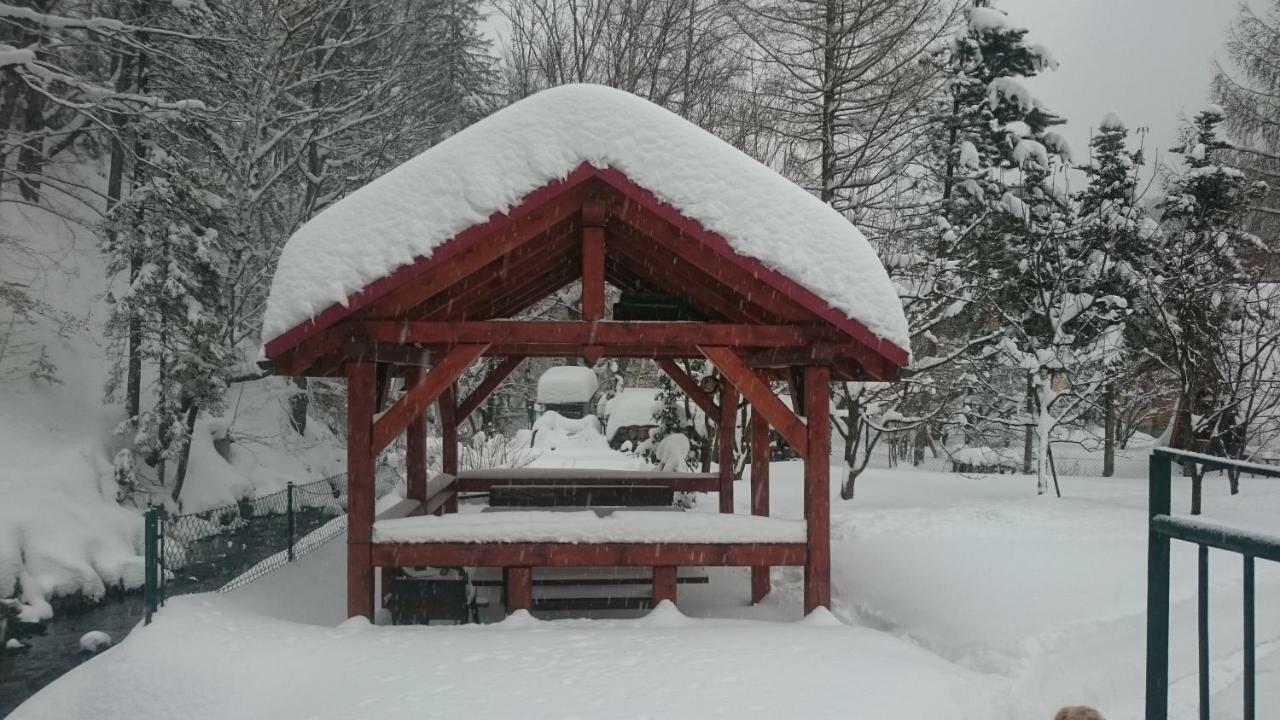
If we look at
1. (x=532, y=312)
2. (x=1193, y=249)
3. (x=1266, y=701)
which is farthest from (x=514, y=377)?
(x=1266, y=701)

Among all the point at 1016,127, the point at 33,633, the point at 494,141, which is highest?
the point at 1016,127

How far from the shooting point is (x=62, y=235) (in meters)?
20.1

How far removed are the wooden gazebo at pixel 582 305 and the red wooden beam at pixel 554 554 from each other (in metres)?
0.01

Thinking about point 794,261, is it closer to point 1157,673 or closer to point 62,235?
point 1157,673

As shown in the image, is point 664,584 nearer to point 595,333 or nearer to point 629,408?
point 595,333

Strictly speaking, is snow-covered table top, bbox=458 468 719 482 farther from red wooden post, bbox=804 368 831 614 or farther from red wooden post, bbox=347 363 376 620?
red wooden post, bbox=347 363 376 620

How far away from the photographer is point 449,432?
36.5 feet

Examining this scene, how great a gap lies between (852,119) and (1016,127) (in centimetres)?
802

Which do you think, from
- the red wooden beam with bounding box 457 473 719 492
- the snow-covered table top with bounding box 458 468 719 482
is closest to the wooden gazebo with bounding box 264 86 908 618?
the red wooden beam with bounding box 457 473 719 492

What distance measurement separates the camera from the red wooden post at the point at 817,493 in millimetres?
7008

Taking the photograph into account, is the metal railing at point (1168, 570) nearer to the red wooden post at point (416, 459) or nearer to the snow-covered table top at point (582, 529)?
the snow-covered table top at point (582, 529)

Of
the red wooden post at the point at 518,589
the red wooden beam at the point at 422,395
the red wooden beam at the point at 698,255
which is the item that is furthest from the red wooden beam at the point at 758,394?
the red wooden post at the point at 518,589

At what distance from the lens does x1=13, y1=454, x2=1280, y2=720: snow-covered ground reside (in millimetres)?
5105

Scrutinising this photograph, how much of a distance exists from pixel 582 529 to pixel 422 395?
1702mm
